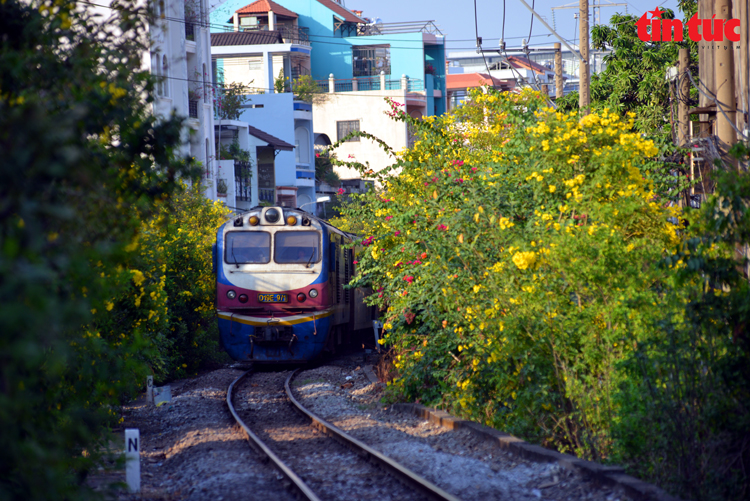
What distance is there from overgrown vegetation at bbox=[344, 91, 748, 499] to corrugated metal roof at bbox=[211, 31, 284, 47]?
40673 millimetres

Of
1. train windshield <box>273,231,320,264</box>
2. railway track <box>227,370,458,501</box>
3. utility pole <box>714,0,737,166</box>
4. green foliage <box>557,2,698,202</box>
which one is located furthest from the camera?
green foliage <box>557,2,698,202</box>

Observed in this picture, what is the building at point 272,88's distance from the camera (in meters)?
45.8

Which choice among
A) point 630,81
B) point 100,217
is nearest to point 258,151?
point 630,81

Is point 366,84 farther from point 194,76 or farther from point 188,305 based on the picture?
point 188,305

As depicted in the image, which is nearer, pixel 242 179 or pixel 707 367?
pixel 707 367

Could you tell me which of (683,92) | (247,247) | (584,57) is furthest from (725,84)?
(247,247)

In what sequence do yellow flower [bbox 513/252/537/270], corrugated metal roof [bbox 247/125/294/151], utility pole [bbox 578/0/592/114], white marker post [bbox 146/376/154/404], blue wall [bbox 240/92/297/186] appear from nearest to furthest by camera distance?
yellow flower [bbox 513/252/537/270] → white marker post [bbox 146/376/154/404] → utility pole [bbox 578/0/592/114] → corrugated metal roof [bbox 247/125/294/151] → blue wall [bbox 240/92/297/186]

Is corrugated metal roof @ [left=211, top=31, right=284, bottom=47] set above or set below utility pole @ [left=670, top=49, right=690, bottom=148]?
above

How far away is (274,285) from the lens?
16250mm

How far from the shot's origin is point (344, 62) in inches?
2186

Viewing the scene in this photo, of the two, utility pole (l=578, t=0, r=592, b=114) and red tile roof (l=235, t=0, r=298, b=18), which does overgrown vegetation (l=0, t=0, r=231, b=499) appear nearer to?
utility pole (l=578, t=0, r=592, b=114)

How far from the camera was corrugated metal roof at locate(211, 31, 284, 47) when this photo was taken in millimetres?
50156

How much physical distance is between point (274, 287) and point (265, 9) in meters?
40.7

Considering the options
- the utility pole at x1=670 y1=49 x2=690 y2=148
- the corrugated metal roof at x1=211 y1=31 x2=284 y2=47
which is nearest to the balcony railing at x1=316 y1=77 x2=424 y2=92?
the corrugated metal roof at x1=211 y1=31 x2=284 y2=47
